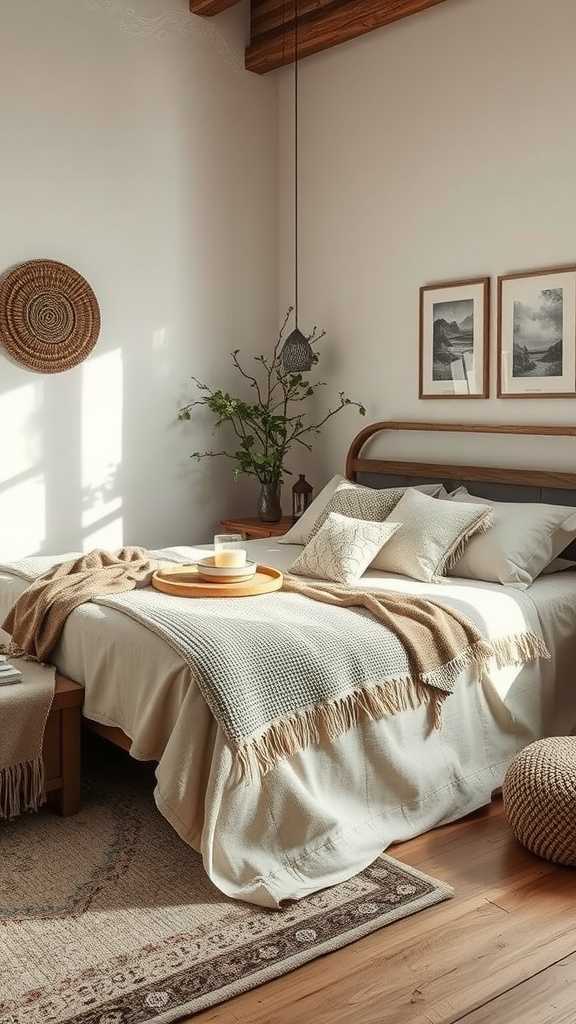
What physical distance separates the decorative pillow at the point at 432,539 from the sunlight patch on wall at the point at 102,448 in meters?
1.61

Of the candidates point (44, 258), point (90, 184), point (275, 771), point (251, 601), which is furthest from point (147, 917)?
point (90, 184)

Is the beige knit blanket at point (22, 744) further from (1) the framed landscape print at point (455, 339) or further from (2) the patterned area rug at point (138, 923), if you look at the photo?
(1) the framed landscape print at point (455, 339)

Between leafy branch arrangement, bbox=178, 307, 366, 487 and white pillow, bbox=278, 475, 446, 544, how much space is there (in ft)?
1.67

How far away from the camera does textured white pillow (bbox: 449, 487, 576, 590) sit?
3.49 metres

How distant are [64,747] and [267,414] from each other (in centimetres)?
250

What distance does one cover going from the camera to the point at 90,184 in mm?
4531

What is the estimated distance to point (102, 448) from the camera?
4699 mm

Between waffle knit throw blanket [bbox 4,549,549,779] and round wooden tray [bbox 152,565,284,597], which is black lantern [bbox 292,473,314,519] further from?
waffle knit throw blanket [bbox 4,549,549,779]

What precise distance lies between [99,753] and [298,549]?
1.33 metres

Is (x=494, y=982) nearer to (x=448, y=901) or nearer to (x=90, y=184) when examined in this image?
(x=448, y=901)

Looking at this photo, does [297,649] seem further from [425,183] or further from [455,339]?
[425,183]

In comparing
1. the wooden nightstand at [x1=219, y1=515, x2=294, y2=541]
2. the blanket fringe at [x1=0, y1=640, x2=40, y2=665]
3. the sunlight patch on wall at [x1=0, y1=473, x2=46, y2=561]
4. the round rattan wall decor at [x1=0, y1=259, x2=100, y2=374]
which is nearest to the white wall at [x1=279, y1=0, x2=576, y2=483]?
the wooden nightstand at [x1=219, y1=515, x2=294, y2=541]

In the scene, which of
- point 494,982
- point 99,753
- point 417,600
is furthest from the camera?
point 99,753

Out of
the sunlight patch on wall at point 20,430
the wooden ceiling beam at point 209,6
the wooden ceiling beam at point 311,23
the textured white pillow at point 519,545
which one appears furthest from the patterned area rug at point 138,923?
the wooden ceiling beam at point 209,6
